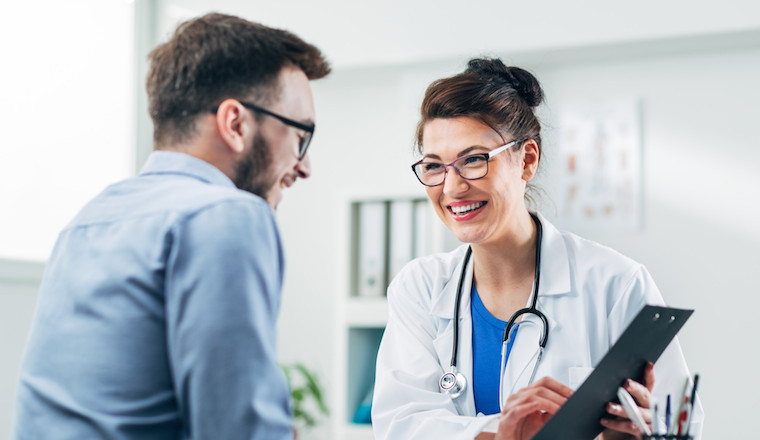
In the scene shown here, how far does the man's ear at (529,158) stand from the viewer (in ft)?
5.85

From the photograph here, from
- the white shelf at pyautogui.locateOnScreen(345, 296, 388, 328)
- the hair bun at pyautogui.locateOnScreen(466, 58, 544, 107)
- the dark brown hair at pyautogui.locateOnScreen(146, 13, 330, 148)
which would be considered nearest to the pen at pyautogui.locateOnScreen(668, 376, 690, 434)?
the dark brown hair at pyautogui.locateOnScreen(146, 13, 330, 148)

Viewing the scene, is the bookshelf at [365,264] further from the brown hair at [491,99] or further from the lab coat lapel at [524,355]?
the lab coat lapel at [524,355]

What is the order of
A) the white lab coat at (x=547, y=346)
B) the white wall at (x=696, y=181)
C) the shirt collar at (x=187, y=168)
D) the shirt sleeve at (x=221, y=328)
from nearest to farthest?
1. the shirt sleeve at (x=221, y=328)
2. the shirt collar at (x=187, y=168)
3. the white lab coat at (x=547, y=346)
4. the white wall at (x=696, y=181)

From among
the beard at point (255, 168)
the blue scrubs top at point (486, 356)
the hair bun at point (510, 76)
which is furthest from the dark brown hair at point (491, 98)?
the beard at point (255, 168)

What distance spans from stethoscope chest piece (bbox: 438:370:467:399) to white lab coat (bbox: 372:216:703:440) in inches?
0.7

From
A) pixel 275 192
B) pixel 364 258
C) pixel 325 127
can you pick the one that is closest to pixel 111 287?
pixel 275 192

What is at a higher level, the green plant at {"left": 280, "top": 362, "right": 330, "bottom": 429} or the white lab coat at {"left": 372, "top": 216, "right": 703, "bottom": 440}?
the white lab coat at {"left": 372, "top": 216, "right": 703, "bottom": 440}

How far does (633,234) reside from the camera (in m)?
2.95

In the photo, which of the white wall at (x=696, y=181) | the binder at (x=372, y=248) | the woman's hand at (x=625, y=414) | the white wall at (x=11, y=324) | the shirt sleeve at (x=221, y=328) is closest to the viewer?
the shirt sleeve at (x=221, y=328)

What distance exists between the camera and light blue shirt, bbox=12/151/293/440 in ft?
2.67

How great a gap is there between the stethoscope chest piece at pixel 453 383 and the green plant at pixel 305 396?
63.4 inches

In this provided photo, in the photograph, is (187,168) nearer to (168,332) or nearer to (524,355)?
(168,332)

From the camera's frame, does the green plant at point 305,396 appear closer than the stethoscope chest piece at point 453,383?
No

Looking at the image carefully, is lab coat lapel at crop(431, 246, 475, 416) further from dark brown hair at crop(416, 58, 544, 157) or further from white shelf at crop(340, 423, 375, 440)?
white shelf at crop(340, 423, 375, 440)
